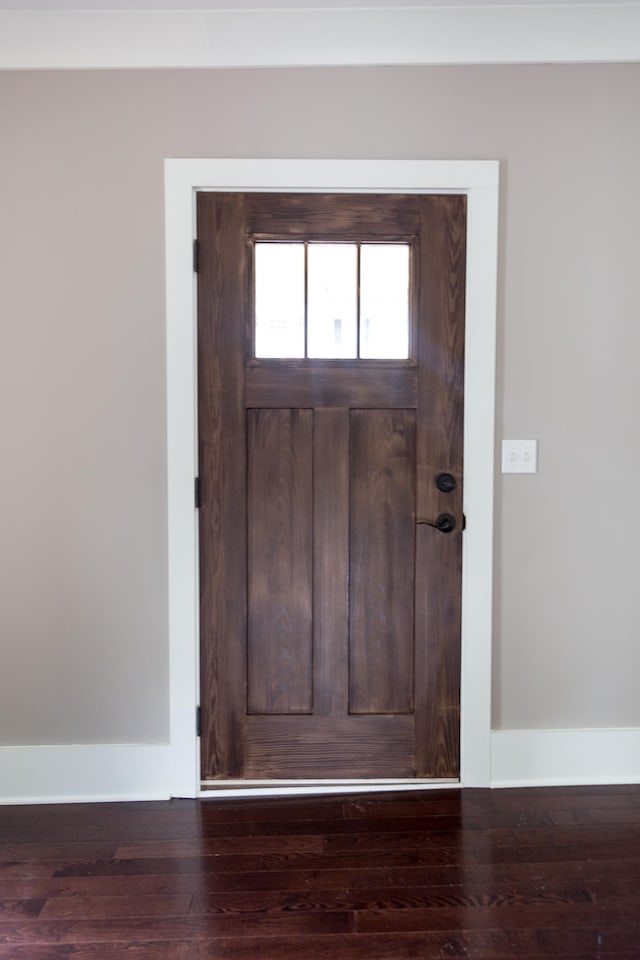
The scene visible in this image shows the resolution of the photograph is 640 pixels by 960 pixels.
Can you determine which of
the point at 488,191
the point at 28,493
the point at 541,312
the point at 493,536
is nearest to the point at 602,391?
the point at 541,312

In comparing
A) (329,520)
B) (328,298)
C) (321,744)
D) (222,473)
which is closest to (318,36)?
(328,298)

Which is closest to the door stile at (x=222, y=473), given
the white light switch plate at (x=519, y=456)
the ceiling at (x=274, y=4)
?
the ceiling at (x=274, y=4)

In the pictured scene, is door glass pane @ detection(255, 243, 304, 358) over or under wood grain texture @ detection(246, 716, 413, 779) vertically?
over

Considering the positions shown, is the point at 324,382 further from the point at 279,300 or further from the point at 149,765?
the point at 149,765

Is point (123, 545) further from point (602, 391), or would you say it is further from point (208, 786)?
point (602, 391)

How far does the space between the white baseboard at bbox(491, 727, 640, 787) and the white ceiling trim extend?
2.26 m

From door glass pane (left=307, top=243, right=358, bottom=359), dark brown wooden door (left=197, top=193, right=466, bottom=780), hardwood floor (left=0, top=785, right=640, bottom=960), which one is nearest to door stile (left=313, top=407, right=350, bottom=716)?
dark brown wooden door (left=197, top=193, right=466, bottom=780)

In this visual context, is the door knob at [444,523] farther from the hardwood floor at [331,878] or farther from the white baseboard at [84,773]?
the white baseboard at [84,773]

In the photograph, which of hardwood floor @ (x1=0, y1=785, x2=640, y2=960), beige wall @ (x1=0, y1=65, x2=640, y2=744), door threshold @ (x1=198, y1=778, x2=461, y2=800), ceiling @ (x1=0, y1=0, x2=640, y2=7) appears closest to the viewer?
hardwood floor @ (x1=0, y1=785, x2=640, y2=960)

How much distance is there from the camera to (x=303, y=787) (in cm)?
240

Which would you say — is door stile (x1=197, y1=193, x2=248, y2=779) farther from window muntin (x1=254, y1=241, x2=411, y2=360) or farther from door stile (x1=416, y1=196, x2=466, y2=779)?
door stile (x1=416, y1=196, x2=466, y2=779)

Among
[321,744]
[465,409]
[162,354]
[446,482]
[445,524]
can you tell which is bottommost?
[321,744]

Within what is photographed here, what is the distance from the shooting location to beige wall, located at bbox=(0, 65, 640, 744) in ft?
7.48

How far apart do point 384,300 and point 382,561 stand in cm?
88
